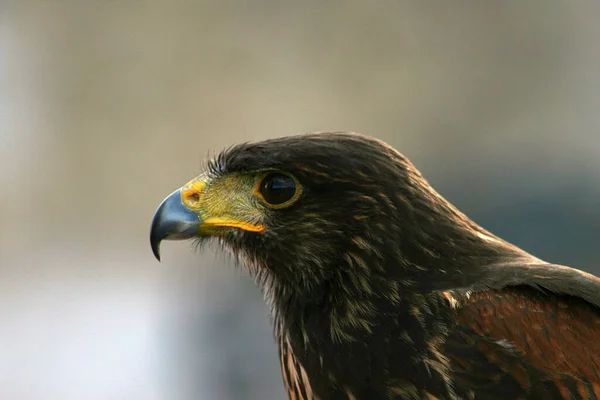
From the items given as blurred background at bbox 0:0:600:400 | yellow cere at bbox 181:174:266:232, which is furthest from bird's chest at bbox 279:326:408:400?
blurred background at bbox 0:0:600:400

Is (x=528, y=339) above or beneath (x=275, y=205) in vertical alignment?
beneath

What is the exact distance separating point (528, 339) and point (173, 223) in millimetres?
977

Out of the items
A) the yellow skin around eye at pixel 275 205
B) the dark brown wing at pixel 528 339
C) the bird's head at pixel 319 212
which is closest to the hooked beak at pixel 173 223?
the bird's head at pixel 319 212

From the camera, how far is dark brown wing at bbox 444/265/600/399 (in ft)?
6.64

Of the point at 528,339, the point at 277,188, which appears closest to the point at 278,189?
the point at 277,188

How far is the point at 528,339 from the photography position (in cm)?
205

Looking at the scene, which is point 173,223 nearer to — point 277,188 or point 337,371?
point 277,188

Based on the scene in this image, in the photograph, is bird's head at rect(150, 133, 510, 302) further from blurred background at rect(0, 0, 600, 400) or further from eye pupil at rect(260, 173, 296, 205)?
blurred background at rect(0, 0, 600, 400)

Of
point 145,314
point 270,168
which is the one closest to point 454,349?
point 270,168

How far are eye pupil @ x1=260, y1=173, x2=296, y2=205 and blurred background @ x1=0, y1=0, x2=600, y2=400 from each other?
6.35m

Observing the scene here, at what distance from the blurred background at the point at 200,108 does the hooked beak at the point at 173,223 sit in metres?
6.28

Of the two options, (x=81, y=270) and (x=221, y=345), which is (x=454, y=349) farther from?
(x=81, y=270)

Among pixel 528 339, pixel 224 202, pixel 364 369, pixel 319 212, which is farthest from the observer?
pixel 224 202

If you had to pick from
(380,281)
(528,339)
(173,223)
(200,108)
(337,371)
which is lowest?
(337,371)
